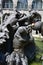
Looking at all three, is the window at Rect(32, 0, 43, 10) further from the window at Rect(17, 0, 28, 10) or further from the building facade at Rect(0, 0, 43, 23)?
the window at Rect(17, 0, 28, 10)

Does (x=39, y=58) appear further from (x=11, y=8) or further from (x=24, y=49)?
(x=11, y=8)

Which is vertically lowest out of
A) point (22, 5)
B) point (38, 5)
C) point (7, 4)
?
point (38, 5)

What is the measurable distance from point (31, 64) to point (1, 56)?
396cm

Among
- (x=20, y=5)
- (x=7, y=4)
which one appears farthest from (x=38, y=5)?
(x=7, y=4)

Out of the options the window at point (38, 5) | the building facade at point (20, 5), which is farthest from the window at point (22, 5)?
the window at point (38, 5)

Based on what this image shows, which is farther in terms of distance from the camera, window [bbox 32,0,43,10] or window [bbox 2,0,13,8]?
window [bbox 2,0,13,8]

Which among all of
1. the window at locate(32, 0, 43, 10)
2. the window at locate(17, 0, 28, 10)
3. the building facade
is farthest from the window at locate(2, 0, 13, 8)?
the window at locate(32, 0, 43, 10)

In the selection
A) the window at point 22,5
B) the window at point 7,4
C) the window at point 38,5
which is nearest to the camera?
the window at point 38,5

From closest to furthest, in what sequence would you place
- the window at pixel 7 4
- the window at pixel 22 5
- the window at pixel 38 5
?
the window at pixel 38 5 → the window at pixel 22 5 → the window at pixel 7 4

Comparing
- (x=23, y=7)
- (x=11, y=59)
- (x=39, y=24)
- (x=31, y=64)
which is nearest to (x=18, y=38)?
(x=31, y=64)

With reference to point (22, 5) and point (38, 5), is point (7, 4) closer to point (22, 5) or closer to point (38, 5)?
point (22, 5)

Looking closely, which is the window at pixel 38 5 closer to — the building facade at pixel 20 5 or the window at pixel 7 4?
the building facade at pixel 20 5

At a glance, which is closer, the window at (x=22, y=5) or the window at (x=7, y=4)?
the window at (x=22, y=5)

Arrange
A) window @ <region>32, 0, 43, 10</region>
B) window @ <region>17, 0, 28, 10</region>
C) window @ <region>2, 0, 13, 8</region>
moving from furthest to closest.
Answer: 1. window @ <region>2, 0, 13, 8</region>
2. window @ <region>17, 0, 28, 10</region>
3. window @ <region>32, 0, 43, 10</region>
